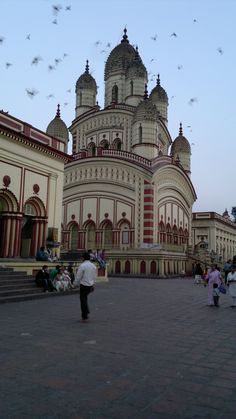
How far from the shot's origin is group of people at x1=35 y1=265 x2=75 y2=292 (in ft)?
46.5

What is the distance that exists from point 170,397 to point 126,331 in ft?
11.4

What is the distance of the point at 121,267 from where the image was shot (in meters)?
29.9

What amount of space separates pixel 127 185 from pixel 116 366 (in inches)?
1058

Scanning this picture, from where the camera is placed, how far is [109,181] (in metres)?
32.6

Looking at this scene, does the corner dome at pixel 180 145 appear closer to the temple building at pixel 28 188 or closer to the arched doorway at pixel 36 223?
the temple building at pixel 28 188

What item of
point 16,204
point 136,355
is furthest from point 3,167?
point 136,355

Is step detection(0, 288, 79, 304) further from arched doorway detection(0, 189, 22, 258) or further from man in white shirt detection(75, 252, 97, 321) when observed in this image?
arched doorway detection(0, 189, 22, 258)

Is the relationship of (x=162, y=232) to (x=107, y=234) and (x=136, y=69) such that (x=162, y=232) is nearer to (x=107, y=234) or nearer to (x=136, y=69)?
(x=107, y=234)

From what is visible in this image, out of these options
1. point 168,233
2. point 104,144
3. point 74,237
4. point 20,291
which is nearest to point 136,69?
point 104,144

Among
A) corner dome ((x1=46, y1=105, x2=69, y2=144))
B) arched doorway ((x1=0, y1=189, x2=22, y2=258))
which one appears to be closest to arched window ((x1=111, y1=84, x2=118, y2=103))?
corner dome ((x1=46, y1=105, x2=69, y2=144))

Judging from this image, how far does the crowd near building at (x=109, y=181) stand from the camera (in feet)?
58.9

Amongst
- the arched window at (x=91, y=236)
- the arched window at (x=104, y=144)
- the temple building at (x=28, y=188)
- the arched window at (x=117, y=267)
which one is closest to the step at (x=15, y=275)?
the temple building at (x=28, y=188)

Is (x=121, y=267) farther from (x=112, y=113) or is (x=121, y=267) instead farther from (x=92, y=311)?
(x=92, y=311)

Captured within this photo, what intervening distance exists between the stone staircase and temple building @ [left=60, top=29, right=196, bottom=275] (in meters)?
14.7
